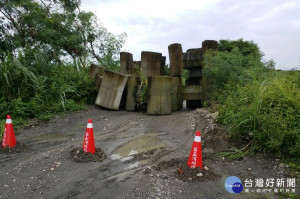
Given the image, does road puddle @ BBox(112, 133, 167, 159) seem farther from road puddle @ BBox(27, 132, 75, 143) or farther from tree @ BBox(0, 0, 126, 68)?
tree @ BBox(0, 0, 126, 68)

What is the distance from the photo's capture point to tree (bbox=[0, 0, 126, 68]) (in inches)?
298

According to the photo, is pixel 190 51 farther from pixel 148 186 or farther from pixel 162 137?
pixel 148 186

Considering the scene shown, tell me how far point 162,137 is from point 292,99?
2.20m

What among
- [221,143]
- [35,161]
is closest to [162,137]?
[221,143]

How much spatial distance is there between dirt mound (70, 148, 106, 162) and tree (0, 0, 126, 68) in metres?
3.91

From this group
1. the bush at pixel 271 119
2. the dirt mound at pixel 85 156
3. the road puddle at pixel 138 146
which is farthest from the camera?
the road puddle at pixel 138 146

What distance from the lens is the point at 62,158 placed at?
355 cm

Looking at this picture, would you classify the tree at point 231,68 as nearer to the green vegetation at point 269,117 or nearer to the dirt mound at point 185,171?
the green vegetation at point 269,117

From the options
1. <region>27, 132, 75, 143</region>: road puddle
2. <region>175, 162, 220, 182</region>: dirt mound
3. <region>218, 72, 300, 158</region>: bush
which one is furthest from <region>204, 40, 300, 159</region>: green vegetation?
<region>27, 132, 75, 143</region>: road puddle

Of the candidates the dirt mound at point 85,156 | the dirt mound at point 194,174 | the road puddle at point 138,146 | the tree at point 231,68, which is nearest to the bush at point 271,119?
the dirt mound at point 194,174

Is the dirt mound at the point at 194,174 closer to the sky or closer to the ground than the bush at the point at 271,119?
closer to the ground

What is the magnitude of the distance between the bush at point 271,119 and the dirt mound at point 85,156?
6.70 ft

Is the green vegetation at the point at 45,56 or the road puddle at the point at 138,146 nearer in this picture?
the road puddle at the point at 138,146

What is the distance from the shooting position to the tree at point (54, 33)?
298 inches
